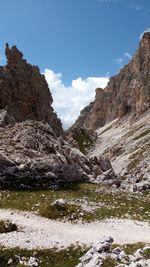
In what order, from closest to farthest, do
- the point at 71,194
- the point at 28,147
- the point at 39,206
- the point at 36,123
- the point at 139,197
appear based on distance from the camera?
the point at 39,206, the point at 71,194, the point at 139,197, the point at 28,147, the point at 36,123

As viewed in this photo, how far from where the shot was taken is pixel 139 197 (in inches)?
1893

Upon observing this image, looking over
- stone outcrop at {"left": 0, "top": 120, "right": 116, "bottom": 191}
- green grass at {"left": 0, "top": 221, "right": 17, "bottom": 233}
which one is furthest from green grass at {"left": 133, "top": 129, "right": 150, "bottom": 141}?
green grass at {"left": 0, "top": 221, "right": 17, "bottom": 233}

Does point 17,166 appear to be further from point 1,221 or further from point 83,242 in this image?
point 83,242

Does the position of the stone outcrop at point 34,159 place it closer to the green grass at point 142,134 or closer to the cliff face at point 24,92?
the cliff face at point 24,92

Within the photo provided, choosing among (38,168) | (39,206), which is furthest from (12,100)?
(39,206)

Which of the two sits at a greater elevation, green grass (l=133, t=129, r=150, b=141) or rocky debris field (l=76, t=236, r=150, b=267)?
green grass (l=133, t=129, r=150, b=141)

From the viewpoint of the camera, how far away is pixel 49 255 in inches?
1097

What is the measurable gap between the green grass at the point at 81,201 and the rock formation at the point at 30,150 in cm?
365

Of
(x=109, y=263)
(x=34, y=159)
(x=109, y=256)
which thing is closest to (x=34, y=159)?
(x=34, y=159)

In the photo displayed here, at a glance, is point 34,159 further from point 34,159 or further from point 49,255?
point 49,255

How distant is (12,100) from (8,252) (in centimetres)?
5189

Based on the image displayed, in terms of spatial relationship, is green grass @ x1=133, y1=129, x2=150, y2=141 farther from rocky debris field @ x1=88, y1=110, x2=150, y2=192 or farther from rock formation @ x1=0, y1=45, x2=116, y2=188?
rock formation @ x1=0, y1=45, x2=116, y2=188

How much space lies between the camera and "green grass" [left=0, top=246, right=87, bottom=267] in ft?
88.2

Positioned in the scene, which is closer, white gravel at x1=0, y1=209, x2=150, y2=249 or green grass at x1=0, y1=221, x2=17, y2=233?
white gravel at x1=0, y1=209, x2=150, y2=249
